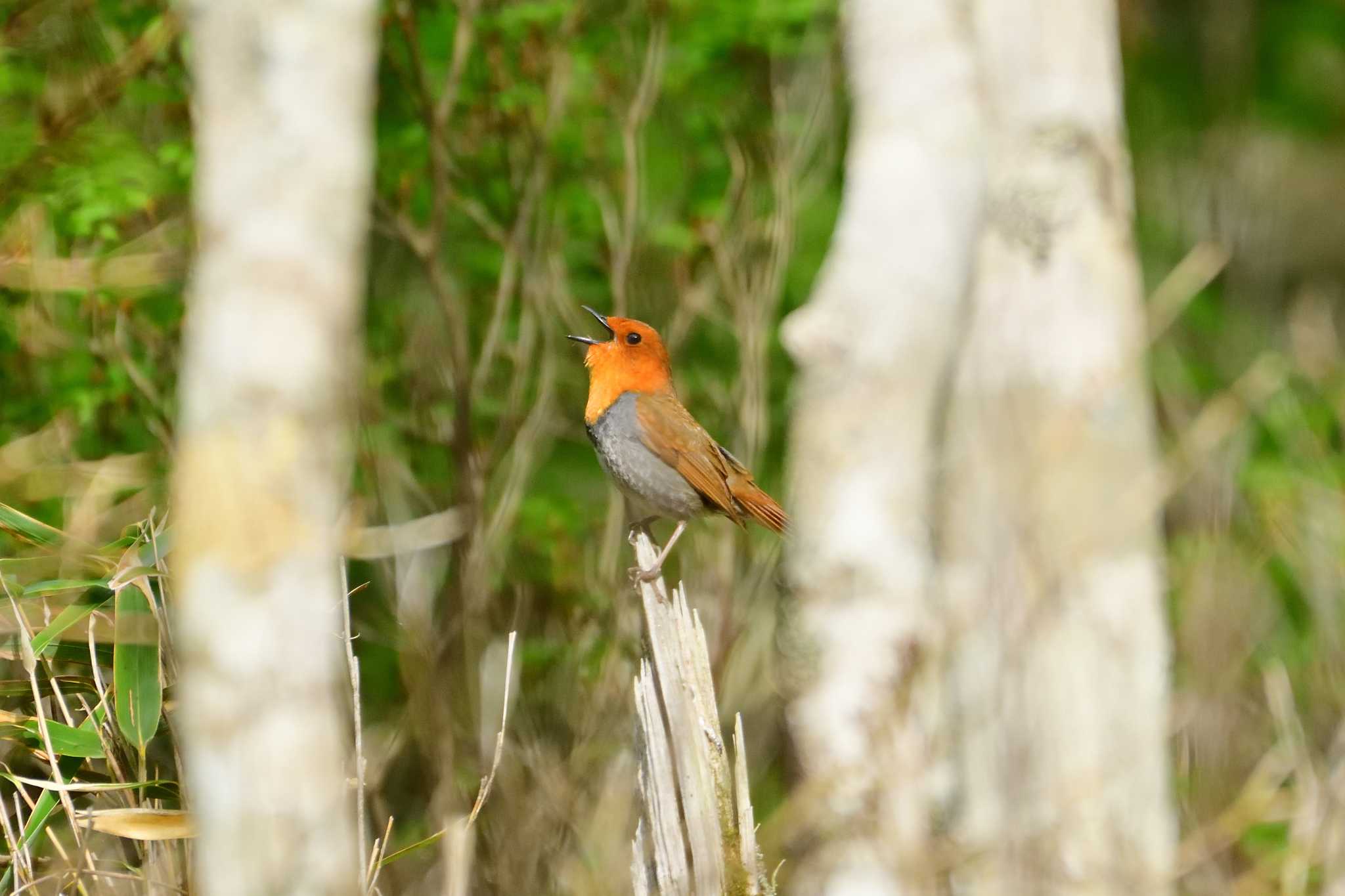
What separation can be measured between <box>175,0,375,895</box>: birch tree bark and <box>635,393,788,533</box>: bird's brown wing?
202 cm

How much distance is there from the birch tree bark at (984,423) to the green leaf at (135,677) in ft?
5.53

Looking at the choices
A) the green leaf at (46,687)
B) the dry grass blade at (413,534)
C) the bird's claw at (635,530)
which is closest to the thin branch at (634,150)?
the dry grass blade at (413,534)

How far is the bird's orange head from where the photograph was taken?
16.3 feet

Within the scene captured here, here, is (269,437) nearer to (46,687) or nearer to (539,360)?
(46,687)

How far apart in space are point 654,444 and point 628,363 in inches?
13.0

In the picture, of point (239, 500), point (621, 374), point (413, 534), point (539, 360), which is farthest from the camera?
point (539, 360)

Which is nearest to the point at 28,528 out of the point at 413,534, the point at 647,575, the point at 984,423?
the point at 647,575

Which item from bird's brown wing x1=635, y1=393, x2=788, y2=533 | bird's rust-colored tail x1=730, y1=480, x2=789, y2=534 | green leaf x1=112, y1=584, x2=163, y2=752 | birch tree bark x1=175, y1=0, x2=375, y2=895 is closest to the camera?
birch tree bark x1=175, y1=0, x2=375, y2=895

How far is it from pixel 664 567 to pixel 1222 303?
4.53 metres

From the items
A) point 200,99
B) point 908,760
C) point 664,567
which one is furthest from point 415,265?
point 908,760

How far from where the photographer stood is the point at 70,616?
311 cm

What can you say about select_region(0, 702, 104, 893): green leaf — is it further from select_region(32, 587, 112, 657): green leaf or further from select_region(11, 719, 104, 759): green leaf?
select_region(32, 587, 112, 657): green leaf

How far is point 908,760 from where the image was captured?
6.96 ft

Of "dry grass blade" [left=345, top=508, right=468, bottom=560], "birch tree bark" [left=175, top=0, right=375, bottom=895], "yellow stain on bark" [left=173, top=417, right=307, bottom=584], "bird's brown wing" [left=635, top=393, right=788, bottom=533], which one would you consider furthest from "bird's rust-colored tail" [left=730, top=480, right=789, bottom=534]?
"yellow stain on bark" [left=173, top=417, right=307, bottom=584]
